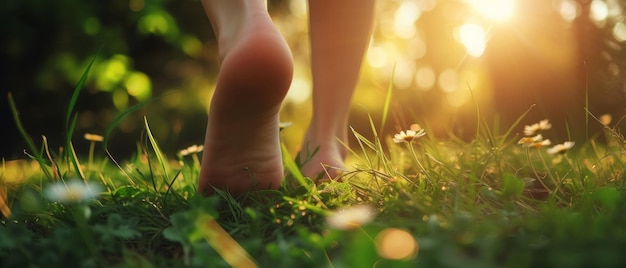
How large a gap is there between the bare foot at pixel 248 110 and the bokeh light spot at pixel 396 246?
1.52 ft

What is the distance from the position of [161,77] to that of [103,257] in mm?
5781

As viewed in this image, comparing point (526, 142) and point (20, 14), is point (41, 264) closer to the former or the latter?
point (526, 142)

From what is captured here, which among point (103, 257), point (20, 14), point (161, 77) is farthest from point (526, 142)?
point (161, 77)

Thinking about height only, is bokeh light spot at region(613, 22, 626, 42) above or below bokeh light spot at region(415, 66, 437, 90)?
above

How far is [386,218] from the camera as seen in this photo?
969 mm

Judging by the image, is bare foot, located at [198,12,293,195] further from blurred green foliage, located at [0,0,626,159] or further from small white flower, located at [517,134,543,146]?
blurred green foliage, located at [0,0,626,159]

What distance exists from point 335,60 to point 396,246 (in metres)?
1.10

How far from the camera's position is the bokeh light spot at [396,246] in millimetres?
673

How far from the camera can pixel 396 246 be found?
69 cm

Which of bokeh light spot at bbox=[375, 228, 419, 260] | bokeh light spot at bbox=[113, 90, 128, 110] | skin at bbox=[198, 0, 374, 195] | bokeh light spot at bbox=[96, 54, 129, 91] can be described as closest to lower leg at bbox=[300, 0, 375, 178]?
skin at bbox=[198, 0, 374, 195]

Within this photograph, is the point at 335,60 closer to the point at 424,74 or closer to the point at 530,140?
the point at 530,140

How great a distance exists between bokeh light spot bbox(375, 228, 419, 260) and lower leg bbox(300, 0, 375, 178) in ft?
3.06

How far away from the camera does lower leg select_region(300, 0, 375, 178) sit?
1.69m

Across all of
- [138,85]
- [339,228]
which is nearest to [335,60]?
[339,228]
